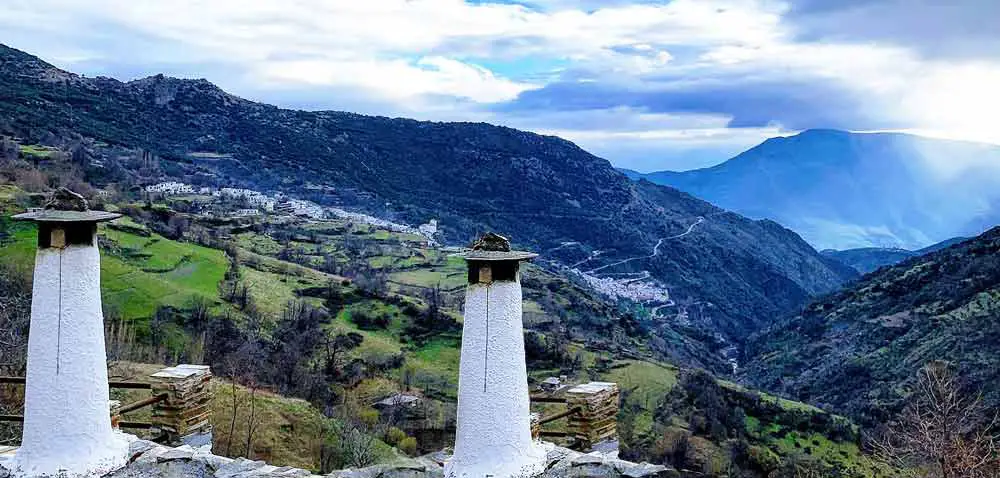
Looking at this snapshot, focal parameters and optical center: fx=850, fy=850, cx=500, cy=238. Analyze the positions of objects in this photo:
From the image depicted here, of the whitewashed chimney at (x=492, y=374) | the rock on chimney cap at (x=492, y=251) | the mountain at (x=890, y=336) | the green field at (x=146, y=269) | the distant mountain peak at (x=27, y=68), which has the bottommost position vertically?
the mountain at (x=890, y=336)

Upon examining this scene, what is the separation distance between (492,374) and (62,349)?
147 inches

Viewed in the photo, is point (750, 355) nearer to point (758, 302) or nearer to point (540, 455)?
point (758, 302)

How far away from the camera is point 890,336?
64000 millimetres

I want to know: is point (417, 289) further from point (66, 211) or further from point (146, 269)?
point (66, 211)

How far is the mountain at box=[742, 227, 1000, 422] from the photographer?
50469mm

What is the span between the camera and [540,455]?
311 inches

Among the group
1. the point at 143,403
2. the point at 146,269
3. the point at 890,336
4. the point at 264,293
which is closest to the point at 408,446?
the point at 143,403

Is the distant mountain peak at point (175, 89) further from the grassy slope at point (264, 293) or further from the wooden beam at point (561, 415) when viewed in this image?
the wooden beam at point (561, 415)

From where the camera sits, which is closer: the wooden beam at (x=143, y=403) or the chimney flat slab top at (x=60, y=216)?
the chimney flat slab top at (x=60, y=216)

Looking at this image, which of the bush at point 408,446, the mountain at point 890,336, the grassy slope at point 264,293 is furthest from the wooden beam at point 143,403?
the mountain at point 890,336

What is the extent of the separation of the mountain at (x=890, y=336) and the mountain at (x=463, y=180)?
112ft

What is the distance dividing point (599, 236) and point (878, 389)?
3806 inches

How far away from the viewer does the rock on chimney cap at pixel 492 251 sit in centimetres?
748

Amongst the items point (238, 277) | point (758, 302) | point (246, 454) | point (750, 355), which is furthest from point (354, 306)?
point (758, 302)
